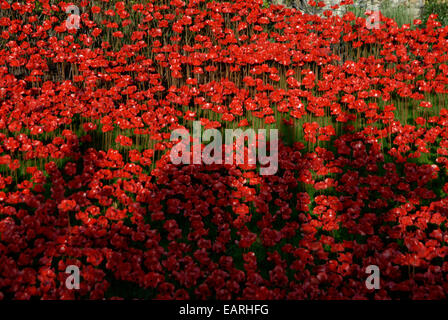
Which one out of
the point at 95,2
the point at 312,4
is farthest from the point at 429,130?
the point at 95,2

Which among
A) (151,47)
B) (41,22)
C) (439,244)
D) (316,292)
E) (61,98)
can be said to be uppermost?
(41,22)

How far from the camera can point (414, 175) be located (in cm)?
433

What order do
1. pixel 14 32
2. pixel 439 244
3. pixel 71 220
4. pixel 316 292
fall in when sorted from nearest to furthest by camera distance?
pixel 316 292
pixel 439 244
pixel 71 220
pixel 14 32

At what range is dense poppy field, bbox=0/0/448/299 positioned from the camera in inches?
137

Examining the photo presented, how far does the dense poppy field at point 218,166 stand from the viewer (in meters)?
3.49

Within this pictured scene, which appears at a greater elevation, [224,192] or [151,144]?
[151,144]

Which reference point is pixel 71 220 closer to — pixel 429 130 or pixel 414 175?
pixel 414 175

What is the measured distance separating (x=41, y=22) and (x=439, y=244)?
261 inches

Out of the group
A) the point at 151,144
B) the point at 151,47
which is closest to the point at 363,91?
the point at 151,144

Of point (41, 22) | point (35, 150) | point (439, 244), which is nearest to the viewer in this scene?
point (439, 244)

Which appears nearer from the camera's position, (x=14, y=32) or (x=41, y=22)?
(x=14, y=32)

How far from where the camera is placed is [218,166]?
449 cm

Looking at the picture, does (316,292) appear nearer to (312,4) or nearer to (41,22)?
(312,4)

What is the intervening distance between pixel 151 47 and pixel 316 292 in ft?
15.6
